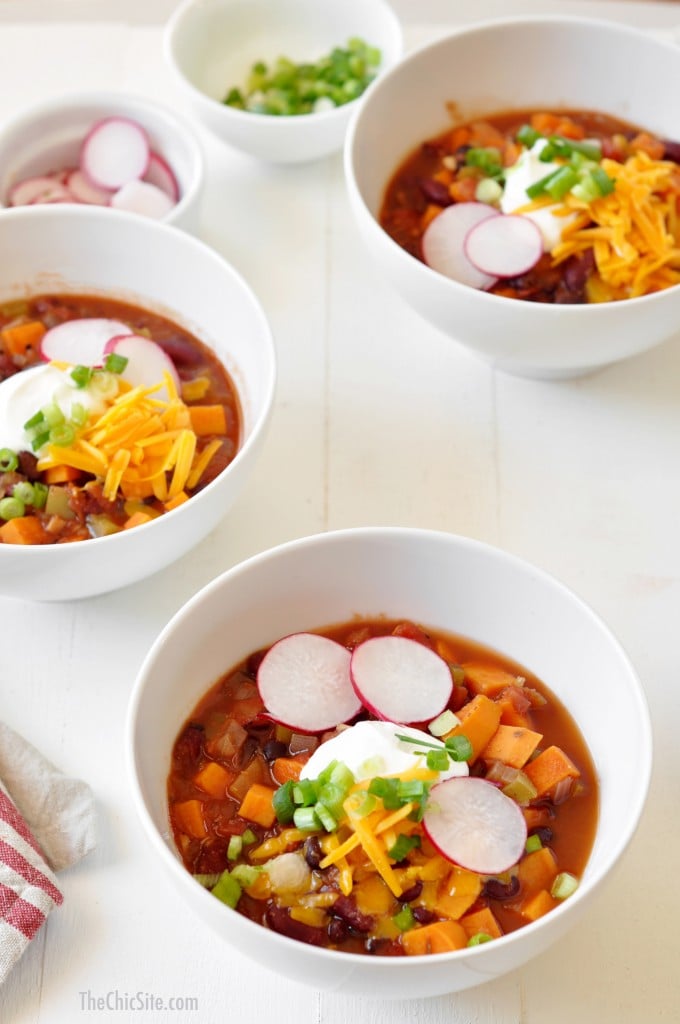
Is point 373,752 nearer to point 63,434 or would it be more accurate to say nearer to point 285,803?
point 285,803

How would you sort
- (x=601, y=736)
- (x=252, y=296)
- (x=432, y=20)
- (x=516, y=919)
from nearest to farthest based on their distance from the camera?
(x=516, y=919)
(x=601, y=736)
(x=252, y=296)
(x=432, y=20)

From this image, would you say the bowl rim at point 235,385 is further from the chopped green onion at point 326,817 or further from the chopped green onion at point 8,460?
the chopped green onion at point 326,817

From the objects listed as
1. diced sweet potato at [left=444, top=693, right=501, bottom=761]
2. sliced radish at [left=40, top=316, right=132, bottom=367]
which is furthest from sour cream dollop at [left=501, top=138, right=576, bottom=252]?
diced sweet potato at [left=444, top=693, right=501, bottom=761]

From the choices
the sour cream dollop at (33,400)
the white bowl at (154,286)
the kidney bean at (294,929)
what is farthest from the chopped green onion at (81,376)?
the kidney bean at (294,929)

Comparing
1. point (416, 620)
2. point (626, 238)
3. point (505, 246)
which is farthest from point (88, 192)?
point (416, 620)

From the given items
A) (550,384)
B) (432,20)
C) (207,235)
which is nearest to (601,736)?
(550,384)

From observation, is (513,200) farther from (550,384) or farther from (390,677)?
(390,677)

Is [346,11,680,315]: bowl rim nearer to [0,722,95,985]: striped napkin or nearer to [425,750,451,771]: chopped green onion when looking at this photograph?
[425,750,451,771]: chopped green onion
